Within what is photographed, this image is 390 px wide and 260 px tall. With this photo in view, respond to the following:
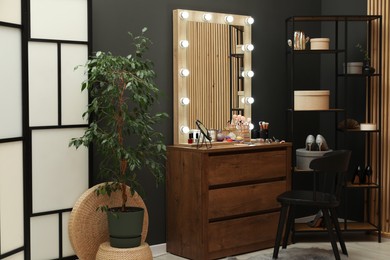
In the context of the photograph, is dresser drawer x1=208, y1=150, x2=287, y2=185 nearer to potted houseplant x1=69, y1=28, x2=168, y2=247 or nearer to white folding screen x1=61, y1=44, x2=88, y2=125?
potted houseplant x1=69, y1=28, x2=168, y2=247

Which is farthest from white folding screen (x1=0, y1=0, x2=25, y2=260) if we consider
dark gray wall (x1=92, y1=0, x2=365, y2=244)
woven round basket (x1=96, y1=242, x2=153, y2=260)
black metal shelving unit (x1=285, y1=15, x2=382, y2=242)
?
black metal shelving unit (x1=285, y1=15, x2=382, y2=242)

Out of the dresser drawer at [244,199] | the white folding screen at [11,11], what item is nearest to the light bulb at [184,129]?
the dresser drawer at [244,199]

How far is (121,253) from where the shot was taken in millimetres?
4180

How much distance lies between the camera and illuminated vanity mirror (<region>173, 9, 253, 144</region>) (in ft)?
16.4

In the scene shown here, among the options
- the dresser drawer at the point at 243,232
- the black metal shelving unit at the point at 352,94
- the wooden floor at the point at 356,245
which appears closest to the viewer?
the dresser drawer at the point at 243,232

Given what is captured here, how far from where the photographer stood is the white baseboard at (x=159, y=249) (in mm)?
4996

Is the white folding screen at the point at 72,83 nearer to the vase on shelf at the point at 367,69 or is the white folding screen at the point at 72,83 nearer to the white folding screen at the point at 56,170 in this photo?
the white folding screen at the point at 56,170

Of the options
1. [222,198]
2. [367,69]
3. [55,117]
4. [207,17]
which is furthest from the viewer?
[367,69]

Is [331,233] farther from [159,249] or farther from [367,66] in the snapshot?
[367,66]

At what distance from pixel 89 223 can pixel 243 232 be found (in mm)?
1306

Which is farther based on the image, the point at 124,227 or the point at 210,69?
the point at 210,69

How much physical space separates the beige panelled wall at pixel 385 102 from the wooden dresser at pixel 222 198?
98 cm

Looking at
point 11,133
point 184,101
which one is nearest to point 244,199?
point 184,101

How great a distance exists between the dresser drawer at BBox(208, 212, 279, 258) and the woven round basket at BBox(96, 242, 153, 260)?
69 cm
